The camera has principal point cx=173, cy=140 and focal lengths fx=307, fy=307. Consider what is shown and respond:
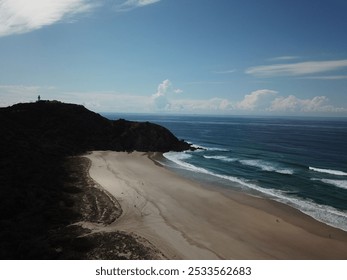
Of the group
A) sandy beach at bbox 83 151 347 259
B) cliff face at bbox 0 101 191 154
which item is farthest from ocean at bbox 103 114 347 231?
cliff face at bbox 0 101 191 154

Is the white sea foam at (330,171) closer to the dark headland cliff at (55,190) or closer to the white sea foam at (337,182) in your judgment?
the white sea foam at (337,182)

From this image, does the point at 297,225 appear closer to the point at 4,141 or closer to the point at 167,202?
the point at 167,202

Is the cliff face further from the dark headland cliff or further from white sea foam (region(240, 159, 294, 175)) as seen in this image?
white sea foam (region(240, 159, 294, 175))

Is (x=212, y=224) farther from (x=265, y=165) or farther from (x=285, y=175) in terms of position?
(x=265, y=165)

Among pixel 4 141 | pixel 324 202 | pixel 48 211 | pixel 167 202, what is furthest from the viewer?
pixel 4 141

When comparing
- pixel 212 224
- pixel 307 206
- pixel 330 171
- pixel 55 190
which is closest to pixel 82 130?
pixel 55 190

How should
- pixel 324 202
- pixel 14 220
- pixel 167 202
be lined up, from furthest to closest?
pixel 324 202
pixel 167 202
pixel 14 220

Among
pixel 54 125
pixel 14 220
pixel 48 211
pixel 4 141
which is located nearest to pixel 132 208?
pixel 48 211

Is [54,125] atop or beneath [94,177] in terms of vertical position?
atop
